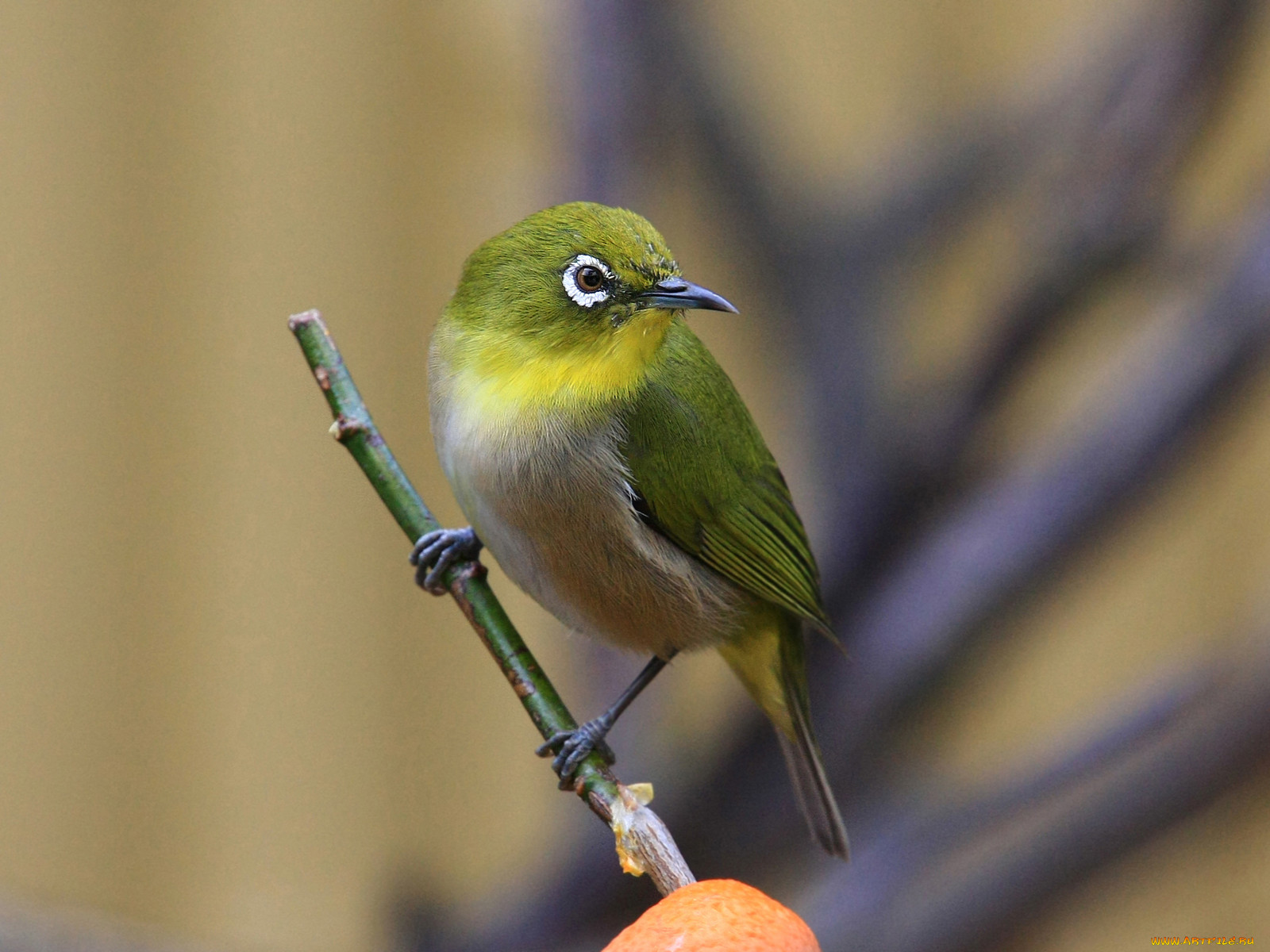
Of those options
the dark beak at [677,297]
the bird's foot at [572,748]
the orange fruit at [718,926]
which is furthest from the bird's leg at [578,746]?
the orange fruit at [718,926]

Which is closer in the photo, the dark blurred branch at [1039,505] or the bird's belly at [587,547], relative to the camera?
the bird's belly at [587,547]

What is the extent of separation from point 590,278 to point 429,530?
2.07 feet

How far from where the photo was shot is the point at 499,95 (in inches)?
169

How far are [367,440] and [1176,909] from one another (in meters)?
3.79

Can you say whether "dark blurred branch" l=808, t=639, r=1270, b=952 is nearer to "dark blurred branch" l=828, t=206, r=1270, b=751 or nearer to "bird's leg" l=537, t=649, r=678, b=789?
"dark blurred branch" l=828, t=206, r=1270, b=751

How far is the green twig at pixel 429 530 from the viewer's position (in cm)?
165

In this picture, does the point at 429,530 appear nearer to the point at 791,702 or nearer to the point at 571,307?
the point at 571,307

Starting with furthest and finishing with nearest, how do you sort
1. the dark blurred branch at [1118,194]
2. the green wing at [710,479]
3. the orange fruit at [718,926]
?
the dark blurred branch at [1118,194], the green wing at [710,479], the orange fruit at [718,926]

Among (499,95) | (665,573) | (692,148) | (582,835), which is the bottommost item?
(582,835)

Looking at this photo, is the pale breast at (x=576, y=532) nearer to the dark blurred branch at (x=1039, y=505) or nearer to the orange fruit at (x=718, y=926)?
the dark blurred branch at (x=1039, y=505)

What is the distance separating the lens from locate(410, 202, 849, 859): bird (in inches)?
89.5

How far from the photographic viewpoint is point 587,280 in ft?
7.38

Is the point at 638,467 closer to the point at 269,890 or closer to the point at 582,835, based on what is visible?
the point at 582,835

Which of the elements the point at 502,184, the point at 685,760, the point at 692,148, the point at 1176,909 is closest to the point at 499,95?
the point at 502,184
